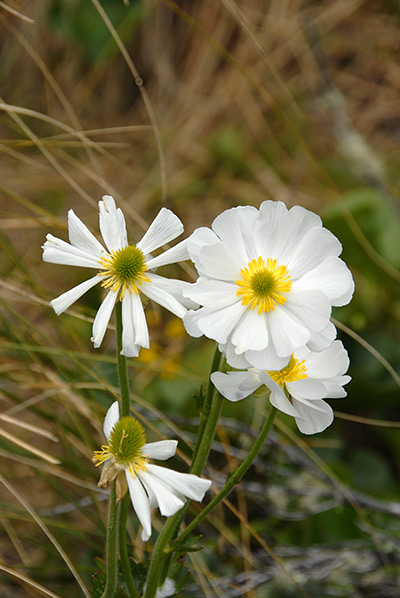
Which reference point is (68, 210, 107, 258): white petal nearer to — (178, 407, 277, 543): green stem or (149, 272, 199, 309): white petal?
(149, 272, 199, 309): white petal

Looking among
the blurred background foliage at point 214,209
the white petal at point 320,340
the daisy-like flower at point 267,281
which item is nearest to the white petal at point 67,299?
the daisy-like flower at point 267,281

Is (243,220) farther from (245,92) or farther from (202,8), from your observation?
(202,8)

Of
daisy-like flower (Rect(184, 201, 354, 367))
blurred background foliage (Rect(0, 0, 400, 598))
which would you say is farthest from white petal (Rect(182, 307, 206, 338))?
blurred background foliage (Rect(0, 0, 400, 598))

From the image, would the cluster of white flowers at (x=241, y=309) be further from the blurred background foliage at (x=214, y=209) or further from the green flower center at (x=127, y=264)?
the blurred background foliage at (x=214, y=209)

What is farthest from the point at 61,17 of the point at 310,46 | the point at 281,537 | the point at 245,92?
the point at 281,537

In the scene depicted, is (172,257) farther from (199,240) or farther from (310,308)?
(310,308)

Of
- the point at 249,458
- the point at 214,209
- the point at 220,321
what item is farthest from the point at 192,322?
the point at 214,209
